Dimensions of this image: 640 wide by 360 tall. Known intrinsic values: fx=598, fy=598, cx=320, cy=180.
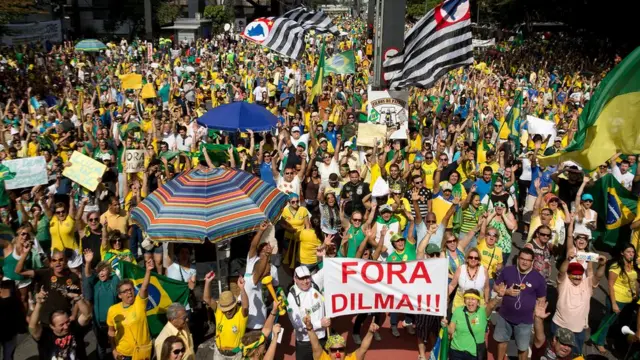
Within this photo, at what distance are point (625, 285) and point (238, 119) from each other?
253 inches

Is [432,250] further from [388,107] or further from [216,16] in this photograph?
[216,16]

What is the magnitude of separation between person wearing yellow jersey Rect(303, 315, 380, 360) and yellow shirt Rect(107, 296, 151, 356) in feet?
4.91

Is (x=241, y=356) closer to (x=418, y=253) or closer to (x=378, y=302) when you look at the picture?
(x=378, y=302)

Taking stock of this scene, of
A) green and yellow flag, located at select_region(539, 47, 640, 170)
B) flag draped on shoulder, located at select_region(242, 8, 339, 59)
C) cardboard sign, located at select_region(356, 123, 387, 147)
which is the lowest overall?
cardboard sign, located at select_region(356, 123, 387, 147)

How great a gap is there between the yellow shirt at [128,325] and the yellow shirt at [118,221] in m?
2.19

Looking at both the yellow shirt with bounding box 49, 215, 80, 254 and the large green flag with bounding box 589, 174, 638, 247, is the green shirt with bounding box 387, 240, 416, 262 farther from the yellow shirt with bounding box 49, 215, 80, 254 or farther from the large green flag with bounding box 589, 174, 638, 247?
the yellow shirt with bounding box 49, 215, 80, 254

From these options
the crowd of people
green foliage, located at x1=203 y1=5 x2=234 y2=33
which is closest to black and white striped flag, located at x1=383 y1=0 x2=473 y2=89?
the crowd of people

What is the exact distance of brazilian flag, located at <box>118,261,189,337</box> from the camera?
5941 mm

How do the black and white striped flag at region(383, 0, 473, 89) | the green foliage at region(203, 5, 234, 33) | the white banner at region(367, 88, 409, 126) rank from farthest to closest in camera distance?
the green foliage at region(203, 5, 234, 33) → the white banner at region(367, 88, 409, 126) → the black and white striped flag at region(383, 0, 473, 89)

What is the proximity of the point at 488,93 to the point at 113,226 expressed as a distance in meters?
12.1

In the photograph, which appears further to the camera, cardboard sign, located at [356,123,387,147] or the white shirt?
cardboard sign, located at [356,123,387,147]

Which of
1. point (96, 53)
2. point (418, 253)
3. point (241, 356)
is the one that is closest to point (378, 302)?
point (418, 253)

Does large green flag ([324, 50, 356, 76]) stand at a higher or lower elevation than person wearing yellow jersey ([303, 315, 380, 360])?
higher

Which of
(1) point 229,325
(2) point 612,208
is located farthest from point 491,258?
(1) point 229,325
